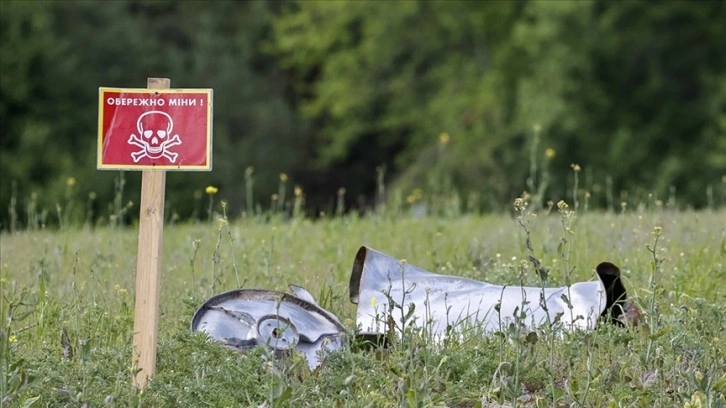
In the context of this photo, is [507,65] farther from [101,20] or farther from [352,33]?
[101,20]

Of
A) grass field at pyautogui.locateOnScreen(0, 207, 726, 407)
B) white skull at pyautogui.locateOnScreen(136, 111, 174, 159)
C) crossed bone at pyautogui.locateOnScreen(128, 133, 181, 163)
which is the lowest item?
grass field at pyautogui.locateOnScreen(0, 207, 726, 407)

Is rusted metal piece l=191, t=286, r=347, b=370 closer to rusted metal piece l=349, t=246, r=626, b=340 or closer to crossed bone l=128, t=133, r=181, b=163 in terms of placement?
rusted metal piece l=349, t=246, r=626, b=340

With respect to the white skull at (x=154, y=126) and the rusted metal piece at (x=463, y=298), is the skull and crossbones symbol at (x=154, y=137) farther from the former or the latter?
the rusted metal piece at (x=463, y=298)

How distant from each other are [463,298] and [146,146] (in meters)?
1.69

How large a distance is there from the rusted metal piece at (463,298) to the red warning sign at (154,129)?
110 cm

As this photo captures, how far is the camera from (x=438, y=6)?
2678 cm

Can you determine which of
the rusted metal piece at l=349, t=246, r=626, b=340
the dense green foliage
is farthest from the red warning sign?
the dense green foliage

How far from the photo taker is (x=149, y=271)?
16.8 feet

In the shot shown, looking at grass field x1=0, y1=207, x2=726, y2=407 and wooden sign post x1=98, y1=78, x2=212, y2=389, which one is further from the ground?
wooden sign post x1=98, y1=78, x2=212, y2=389

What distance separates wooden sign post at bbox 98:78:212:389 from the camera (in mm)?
5156

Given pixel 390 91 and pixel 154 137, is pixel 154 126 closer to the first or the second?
pixel 154 137

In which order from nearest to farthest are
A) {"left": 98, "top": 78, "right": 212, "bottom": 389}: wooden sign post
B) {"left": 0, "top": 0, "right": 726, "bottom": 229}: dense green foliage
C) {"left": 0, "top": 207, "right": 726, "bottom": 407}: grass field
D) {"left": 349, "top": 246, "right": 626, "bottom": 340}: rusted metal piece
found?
{"left": 0, "top": 207, "right": 726, "bottom": 407}: grass field → {"left": 98, "top": 78, "right": 212, "bottom": 389}: wooden sign post → {"left": 349, "top": 246, "right": 626, "bottom": 340}: rusted metal piece → {"left": 0, "top": 0, "right": 726, "bottom": 229}: dense green foliage

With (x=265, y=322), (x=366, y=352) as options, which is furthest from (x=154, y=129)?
(x=366, y=352)

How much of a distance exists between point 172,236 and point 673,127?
1608 cm
